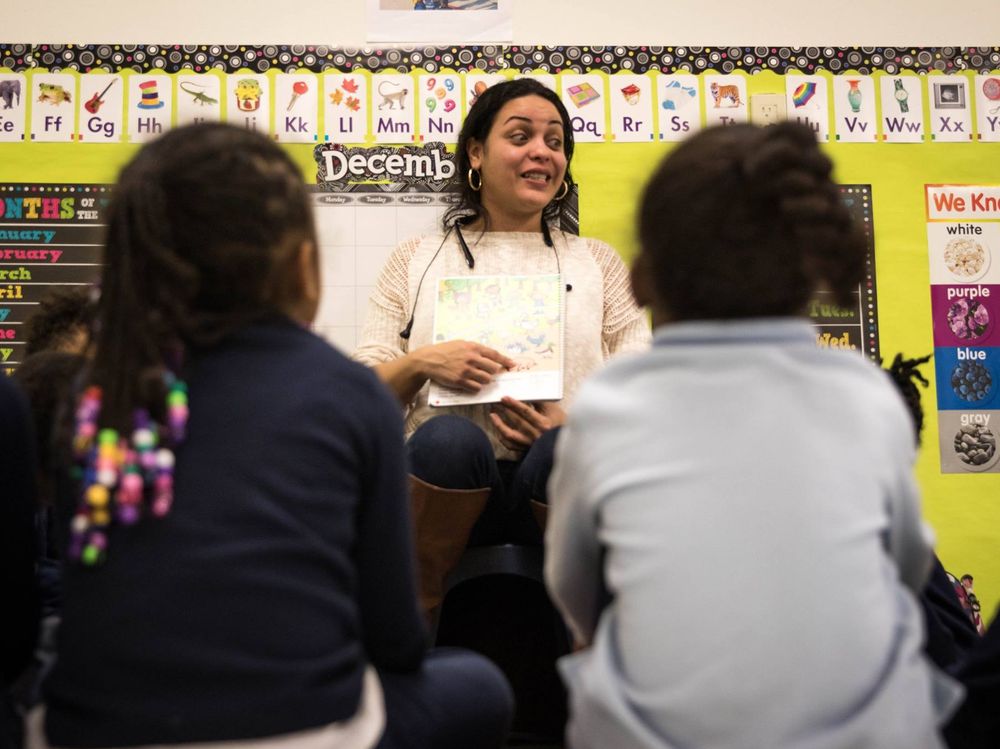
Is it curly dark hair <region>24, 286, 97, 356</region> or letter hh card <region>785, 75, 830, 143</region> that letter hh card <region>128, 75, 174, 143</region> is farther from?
letter hh card <region>785, 75, 830, 143</region>

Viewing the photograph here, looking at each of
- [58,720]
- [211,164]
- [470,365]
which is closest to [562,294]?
[470,365]

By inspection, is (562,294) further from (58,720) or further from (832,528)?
(58,720)

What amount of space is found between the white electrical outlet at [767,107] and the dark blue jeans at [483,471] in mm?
1268

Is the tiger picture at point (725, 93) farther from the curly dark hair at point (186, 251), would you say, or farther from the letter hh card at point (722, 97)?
the curly dark hair at point (186, 251)

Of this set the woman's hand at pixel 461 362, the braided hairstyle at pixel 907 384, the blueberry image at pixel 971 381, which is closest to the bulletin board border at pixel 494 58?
the blueberry image at pixel 971 381

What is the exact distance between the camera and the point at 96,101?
2.31 m

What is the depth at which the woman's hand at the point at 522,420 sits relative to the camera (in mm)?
1710

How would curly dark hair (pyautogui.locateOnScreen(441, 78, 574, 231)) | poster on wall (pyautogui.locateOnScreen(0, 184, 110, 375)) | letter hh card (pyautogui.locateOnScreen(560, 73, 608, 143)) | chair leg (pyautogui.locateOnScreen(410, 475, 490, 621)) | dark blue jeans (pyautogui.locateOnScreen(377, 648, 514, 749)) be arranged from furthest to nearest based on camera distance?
letter hh card (pyautogui.locateOnScreen(560, 73, 608, 143)), poster on wall (pyautogui.locateOnScreen(0, 184, 110, 375)), curly dark hair (pyautogui.locateOnScreen(441, 78, 574, 231)), chair leg (pyautogui.locateOnScreen(410, 475, 490, 621)), dark blue jeans (pyautogui.locateOnScreen(377, 648, 514, 749))

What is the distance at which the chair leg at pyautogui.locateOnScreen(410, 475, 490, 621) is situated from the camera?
4.93 ft

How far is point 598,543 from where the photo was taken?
3.01 ft

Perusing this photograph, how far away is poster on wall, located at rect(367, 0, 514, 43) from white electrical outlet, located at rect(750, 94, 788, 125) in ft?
2.08

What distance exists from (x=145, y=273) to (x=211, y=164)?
0.12 m

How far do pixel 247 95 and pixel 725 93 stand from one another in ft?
3.89

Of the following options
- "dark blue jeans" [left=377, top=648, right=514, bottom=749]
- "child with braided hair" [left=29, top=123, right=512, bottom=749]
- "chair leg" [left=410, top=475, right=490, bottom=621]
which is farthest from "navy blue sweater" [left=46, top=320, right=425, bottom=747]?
"chair leg" [left=410, top=475, right=490, bottom=621]
